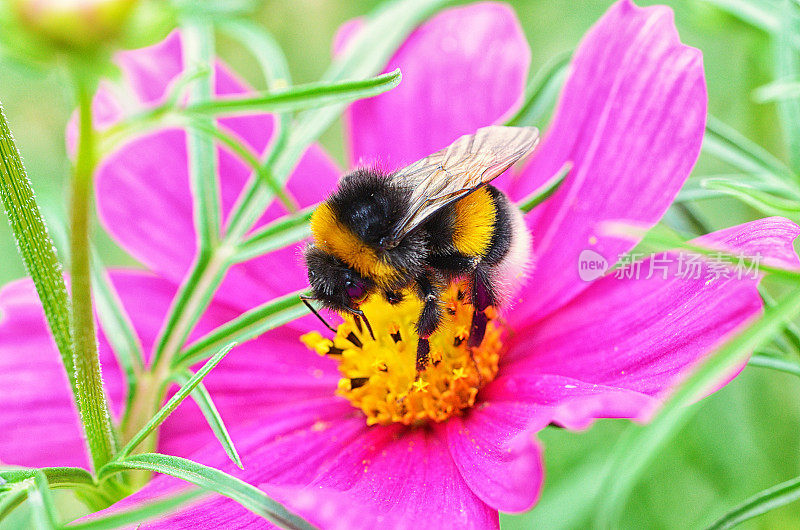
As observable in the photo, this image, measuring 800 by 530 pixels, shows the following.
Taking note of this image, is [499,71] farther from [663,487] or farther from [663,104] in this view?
[663,487]

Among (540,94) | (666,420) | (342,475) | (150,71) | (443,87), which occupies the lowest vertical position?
(666,420)

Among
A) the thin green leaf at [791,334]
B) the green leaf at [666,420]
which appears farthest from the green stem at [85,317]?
the thin green leaf at [791,334]

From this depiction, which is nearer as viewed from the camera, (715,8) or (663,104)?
(663,104)

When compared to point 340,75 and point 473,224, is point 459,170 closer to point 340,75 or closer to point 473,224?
point 473,224

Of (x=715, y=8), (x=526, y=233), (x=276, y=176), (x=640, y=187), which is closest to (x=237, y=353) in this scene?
(x=276, y=176)

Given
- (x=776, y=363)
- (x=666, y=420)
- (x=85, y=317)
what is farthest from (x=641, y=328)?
(x=85, y=317)

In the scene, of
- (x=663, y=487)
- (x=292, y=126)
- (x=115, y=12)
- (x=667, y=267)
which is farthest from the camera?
Answer: (x=663, y=487)
